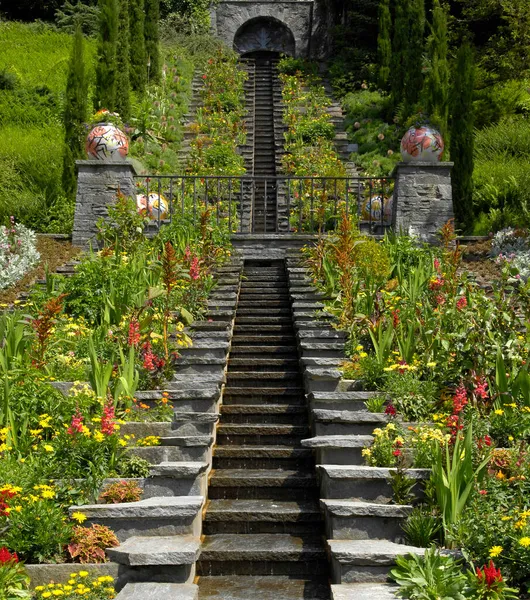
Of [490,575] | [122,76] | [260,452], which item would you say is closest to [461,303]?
[260,452]

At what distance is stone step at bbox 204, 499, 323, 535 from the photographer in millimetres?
7016

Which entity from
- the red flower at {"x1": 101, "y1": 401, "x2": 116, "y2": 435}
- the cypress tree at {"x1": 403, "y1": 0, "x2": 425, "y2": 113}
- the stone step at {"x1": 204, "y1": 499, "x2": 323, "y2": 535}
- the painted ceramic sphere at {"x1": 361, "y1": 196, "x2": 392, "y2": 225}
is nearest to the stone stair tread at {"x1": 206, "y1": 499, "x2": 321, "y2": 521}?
the stone step at {"x1": 204, "y1": 499, "x2": 323, "y2": 535}

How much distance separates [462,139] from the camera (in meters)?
17.0

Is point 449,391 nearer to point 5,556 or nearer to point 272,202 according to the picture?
point 5,556

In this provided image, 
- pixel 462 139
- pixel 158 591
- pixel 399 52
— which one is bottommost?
pixel 158 591

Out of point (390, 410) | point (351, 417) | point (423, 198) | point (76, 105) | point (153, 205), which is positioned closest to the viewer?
point (390, 410)

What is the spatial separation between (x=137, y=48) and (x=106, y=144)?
11.7 metres

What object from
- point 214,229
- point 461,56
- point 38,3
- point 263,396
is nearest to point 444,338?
point 263,396

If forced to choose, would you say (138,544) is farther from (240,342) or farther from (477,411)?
(240,342)

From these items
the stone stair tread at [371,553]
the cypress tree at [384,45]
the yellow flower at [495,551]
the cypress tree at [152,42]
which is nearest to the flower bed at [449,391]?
the yellow flower at [495,551]

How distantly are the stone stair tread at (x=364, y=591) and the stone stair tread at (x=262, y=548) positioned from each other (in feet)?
2.54

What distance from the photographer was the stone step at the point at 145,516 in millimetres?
6266

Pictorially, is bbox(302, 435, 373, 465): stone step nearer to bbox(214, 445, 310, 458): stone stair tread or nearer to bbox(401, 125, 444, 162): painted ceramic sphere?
bbox(214, 445, 310, 458): stone stair tread

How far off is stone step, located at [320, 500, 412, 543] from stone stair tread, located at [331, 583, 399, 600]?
0.51 meters
